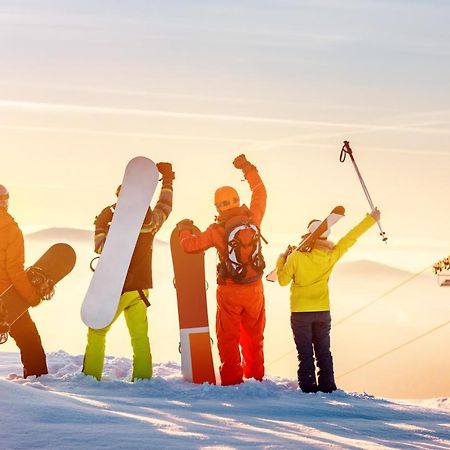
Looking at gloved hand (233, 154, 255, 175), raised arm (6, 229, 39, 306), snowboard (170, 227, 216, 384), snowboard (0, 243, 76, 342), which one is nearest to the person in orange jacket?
snowboard (170, 227, 216, 384)

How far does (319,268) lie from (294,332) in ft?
2.49

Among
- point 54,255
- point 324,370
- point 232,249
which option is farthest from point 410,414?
point 54,255

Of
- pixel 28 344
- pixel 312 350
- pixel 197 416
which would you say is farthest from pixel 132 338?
pixel 197 416

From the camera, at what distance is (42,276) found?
29.8 feet

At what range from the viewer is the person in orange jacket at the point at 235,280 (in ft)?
29.1

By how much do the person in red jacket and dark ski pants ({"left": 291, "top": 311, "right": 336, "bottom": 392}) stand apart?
9.25 ft

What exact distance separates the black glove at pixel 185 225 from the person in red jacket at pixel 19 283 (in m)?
1.72

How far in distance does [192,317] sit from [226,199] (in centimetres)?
139

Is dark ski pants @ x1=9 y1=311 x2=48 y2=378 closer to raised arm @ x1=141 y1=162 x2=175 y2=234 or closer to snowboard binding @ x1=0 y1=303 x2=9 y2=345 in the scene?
snowboard binding @ x1=0 y1=303 x2=9 y2=345

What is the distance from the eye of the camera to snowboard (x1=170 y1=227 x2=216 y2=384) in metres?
9.20

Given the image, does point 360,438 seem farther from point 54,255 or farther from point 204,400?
point 54,255

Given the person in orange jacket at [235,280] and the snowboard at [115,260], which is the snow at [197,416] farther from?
the snowboard at [115,260]

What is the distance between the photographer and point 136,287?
344 inches

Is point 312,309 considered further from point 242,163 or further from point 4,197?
point 4,197
